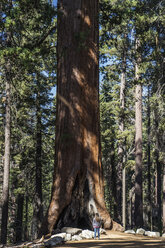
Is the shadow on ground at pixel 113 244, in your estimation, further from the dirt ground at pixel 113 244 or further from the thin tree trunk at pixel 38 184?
the thin tree trunk at pixel 38 184

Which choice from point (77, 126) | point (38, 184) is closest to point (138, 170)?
point (38, 184)

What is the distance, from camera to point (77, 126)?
755cm

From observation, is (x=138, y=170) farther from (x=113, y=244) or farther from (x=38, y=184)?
(x=113, y=244)

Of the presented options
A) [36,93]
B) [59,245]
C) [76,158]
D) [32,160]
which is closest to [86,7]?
[76,158]

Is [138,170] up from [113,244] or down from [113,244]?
up

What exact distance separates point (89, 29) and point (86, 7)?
65cm

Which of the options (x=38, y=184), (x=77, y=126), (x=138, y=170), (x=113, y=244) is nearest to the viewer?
(x=113, y=244)

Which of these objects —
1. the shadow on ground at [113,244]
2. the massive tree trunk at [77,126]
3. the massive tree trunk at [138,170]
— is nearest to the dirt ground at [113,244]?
the shadow on ground at [113,244]

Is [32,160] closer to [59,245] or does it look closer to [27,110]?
[27,110]

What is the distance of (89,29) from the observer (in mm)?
8195

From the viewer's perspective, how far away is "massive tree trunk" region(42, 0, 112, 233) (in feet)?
23.8

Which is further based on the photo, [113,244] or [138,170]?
[138,170]

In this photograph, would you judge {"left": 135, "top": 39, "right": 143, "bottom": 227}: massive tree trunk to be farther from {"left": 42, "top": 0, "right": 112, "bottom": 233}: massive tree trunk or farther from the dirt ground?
the dirt ground

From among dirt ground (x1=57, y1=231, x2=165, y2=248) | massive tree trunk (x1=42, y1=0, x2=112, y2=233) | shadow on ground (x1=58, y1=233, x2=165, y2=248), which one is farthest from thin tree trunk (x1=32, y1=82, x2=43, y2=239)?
shadow on ground (x1=58, y1=233, x2=165, y2=248)
